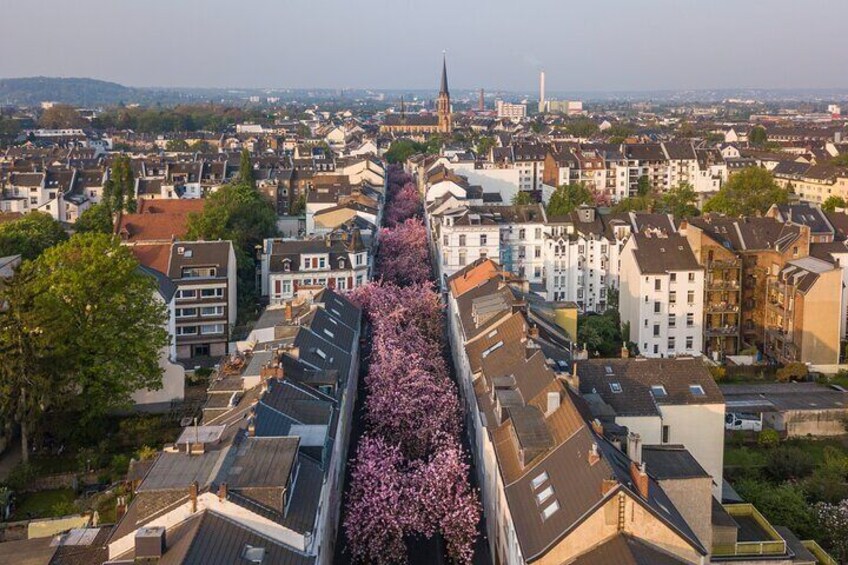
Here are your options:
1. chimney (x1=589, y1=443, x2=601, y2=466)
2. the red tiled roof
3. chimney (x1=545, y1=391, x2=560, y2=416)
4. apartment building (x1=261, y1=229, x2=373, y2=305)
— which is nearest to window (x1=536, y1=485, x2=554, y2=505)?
chimney (x1=589, y1=443, x2=601, y2=466)

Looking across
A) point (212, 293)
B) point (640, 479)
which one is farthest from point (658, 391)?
point (212, 293)

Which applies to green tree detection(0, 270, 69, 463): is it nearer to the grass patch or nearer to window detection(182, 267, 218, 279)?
the grass patch

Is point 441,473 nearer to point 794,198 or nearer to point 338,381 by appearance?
point 338,381

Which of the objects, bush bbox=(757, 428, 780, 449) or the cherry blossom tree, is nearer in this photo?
the cherry blossom tree

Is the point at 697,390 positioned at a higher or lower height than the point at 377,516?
higher

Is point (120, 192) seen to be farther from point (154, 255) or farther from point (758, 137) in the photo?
point (758, 137)
